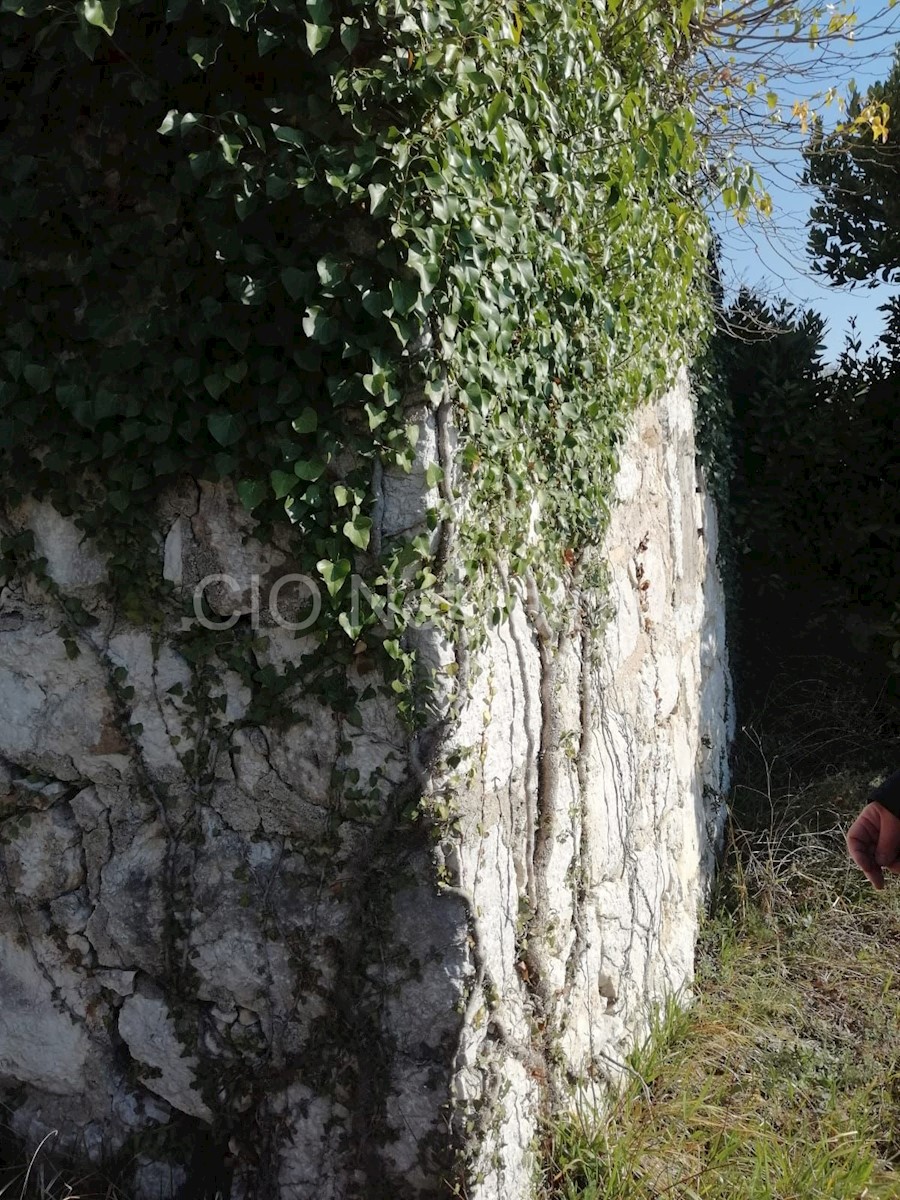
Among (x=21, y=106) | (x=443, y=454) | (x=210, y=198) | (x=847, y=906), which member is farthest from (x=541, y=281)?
(x=847, y=906)

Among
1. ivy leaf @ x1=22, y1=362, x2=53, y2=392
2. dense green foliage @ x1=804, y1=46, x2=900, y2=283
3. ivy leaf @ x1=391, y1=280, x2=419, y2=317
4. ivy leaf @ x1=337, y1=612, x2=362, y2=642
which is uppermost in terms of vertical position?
dense green foliage @ x1=804, y1=46, x2=900, y2=283

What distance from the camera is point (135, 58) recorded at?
1824 mm

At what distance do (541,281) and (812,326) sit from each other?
3.99 meters

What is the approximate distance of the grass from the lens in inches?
90.3

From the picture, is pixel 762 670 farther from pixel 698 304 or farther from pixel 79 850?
pixel 79 850

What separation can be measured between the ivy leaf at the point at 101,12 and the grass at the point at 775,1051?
247 centimetres

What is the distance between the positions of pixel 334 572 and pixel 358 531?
0.09 m

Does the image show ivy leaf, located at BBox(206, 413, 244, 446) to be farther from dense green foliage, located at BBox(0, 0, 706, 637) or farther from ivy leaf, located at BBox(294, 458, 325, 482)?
ivy leaf, located at BBox(294, 458, 325, 482)

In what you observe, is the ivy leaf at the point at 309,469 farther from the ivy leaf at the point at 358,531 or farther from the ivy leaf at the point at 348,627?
the ivy leaf at the point at 348,627

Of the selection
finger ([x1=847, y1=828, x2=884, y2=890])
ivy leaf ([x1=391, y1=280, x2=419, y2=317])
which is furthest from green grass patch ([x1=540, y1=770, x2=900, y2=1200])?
ivy leaf ([x1=391, y1=280, x2=419, y2=317])

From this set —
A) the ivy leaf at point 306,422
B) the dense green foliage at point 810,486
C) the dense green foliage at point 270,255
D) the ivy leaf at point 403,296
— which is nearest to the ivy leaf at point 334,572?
the dense green foliage at point 270,255

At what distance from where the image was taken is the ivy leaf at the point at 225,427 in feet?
6.16

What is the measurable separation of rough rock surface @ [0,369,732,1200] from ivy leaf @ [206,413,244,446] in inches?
6.9

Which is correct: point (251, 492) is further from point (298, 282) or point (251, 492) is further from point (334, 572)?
point (298, 282)
